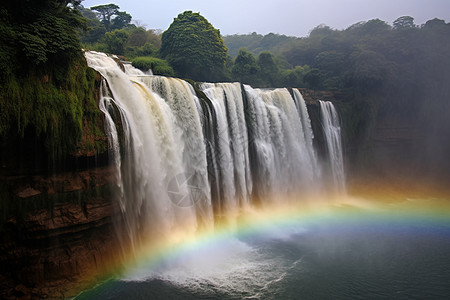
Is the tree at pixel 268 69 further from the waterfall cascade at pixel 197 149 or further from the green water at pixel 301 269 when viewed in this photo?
the green water at pixel 301 269

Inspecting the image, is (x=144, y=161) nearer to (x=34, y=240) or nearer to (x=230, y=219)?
Result: (x=34, y=240)

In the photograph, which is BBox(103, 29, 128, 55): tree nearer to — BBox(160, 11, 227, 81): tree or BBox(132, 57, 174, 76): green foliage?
BBox(160, 11, 227, 81): tree

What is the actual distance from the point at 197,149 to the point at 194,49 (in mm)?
15123

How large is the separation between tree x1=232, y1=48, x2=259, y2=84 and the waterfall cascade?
1096cm

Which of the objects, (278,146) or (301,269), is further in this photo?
(278,146)

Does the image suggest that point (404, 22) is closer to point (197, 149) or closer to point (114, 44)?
point (114, 44)

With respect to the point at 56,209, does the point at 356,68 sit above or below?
above

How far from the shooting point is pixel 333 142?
20531 millimetres

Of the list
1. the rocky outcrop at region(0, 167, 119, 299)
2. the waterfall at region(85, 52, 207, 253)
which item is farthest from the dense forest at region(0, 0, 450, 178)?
the rocky outcrop at region(0, 167, 119, 299)

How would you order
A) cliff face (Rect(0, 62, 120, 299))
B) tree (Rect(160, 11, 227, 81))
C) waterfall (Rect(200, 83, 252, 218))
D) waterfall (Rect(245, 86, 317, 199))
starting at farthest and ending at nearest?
tree (Rect(160, 11, 227, 81))
waterfall (Rect(245, 86, 317, 199))
waterfall (Rect(200, 83, 252, 218))
cliff face (Rect(0, 62, 120, 299))

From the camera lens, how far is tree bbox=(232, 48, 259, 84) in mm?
28844

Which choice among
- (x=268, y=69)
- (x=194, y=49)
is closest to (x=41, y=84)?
(x=194, y=49)

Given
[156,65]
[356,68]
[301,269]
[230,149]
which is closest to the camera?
[301,269]

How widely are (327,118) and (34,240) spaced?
59.5 ft
